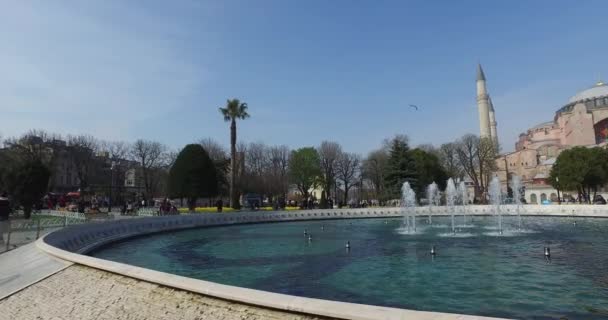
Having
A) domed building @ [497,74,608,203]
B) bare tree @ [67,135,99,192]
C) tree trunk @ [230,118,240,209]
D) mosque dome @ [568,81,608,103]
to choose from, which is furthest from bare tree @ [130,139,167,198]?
mosque dome @ [568,81,608,103]

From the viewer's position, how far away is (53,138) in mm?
55188

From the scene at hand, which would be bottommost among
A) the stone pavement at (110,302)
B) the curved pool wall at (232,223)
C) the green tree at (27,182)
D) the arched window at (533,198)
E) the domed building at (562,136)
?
the stone pavement at (110,302)

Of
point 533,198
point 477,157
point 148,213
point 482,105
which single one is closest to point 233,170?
point 148,213

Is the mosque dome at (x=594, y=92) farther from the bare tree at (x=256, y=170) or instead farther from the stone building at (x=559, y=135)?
the bare tree at (x=256, y=170)

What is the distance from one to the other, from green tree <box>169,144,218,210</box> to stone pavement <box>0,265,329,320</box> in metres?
27.4

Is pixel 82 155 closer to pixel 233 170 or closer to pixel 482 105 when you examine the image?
pixel 233 170

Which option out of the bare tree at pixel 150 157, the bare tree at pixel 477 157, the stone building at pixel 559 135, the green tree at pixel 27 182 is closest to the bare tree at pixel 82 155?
the bare tree at pixel 150 157

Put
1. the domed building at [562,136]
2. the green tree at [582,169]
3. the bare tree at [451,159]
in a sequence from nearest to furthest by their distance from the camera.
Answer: the green tree at [582,169]
the bare tree at [451,159]
the domed building at [562,136]

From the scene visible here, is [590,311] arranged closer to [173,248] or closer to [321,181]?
[173,248]

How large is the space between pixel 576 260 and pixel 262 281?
9.34 meters

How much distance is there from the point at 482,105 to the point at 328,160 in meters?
44.2

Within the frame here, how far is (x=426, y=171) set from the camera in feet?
Result: 182

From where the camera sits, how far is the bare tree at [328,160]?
203 ft

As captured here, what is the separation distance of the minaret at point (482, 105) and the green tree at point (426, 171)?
31178 millimetres
